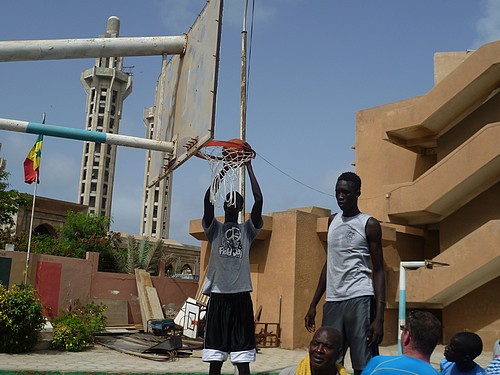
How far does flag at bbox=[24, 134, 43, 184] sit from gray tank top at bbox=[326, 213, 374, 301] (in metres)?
12.4

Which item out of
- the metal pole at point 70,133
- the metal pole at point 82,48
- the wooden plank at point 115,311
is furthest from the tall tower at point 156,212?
the metal pole at point 70,133

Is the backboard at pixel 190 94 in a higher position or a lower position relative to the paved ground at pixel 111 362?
higher

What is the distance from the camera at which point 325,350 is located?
3389mm

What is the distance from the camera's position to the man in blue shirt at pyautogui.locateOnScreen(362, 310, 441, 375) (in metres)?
2.89

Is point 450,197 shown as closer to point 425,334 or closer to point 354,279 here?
point 354,279

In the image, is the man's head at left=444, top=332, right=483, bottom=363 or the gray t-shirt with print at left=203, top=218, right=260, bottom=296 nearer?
the man's head at left=444, top=332, right=483, bottom=363

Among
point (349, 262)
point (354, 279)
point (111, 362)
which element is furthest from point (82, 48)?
point (111, 362)

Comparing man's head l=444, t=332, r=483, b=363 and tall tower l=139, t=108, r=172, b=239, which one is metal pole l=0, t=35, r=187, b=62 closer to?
man's head l=444, t=332, r=483, b=363

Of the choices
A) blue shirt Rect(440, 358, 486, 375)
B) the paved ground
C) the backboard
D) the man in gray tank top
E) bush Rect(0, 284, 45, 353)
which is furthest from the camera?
bush Rect(0, 284, 45, 353)

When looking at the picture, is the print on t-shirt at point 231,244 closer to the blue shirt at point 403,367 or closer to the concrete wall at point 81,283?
the blue shirt at point 403,367

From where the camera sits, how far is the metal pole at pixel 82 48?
16.1 ft

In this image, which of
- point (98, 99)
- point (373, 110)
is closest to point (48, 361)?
point (373, 110)

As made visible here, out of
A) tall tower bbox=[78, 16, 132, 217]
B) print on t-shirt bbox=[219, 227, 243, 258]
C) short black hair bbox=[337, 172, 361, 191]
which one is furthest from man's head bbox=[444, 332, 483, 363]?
tall tower bbox=[78, 16, 132, 217]

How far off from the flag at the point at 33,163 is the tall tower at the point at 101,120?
147 feet
